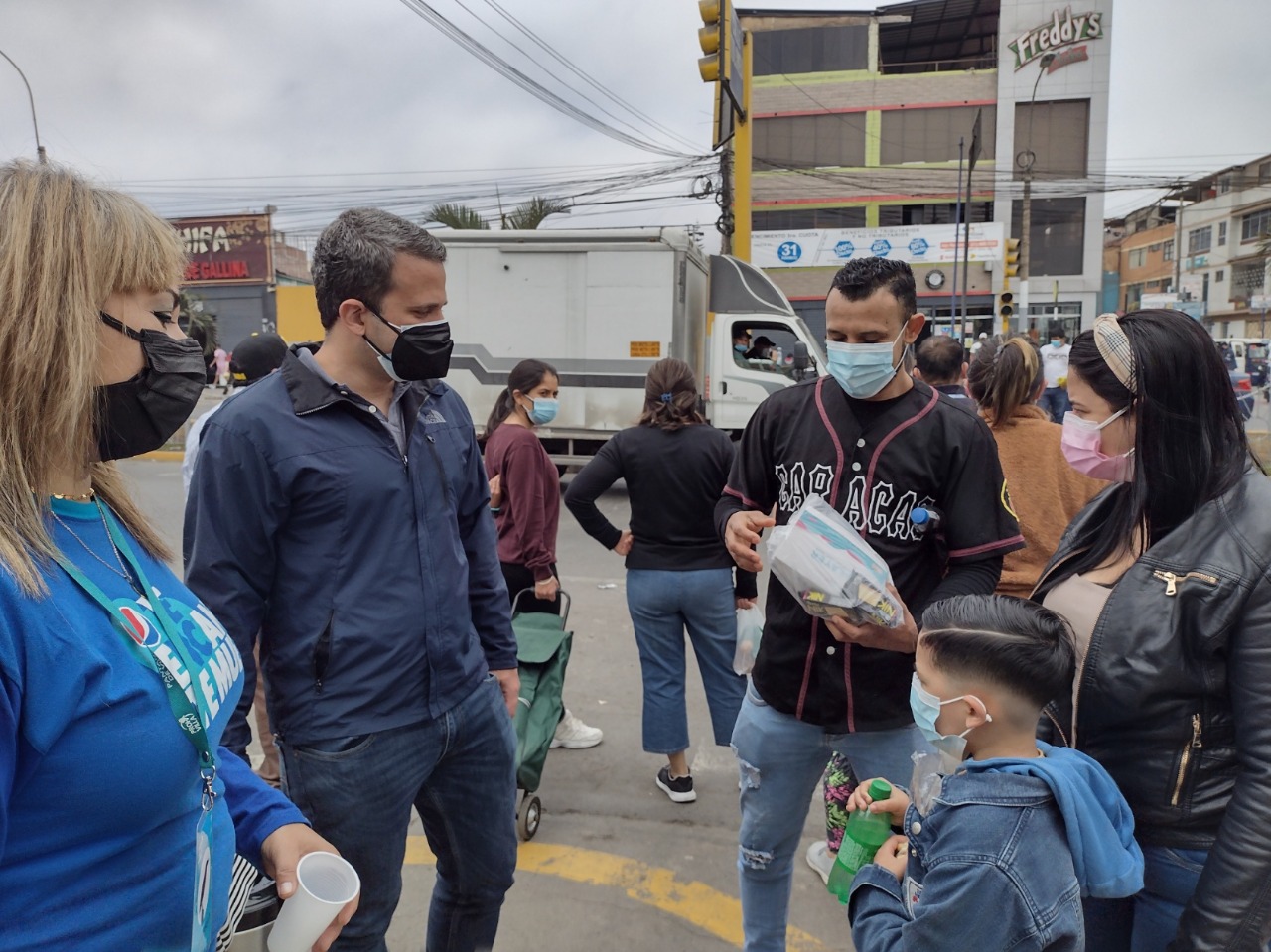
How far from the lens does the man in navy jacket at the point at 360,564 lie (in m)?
1.89

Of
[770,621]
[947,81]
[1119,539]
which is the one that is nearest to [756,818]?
[770,621]

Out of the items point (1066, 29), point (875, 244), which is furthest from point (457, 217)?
point (1066, 29)

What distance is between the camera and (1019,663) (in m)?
1.54

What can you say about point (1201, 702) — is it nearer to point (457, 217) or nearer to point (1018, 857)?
point (1018, 857)

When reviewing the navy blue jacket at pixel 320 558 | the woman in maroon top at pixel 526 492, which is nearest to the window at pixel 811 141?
the woman in maroon top at pixel 526 492

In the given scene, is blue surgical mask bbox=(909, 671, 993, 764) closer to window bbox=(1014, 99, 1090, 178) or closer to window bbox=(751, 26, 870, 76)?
window bbox=(1014, 99, 1090, 178)

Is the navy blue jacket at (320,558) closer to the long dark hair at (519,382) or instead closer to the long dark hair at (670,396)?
the long dark hair at (670,396)

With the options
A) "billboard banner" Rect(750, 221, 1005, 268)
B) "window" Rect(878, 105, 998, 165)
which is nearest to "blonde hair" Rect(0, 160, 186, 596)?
"billboard banner" Rect(750, 221, 1005, 268)

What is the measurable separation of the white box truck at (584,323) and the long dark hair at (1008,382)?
268 inches

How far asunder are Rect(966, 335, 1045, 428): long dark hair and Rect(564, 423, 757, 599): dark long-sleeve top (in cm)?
113

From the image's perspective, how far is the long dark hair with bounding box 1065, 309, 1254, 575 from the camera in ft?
5.53

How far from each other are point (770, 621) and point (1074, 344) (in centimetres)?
109

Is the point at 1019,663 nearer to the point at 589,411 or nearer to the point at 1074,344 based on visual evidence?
the point at 1074,344

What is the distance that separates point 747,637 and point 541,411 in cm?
157
